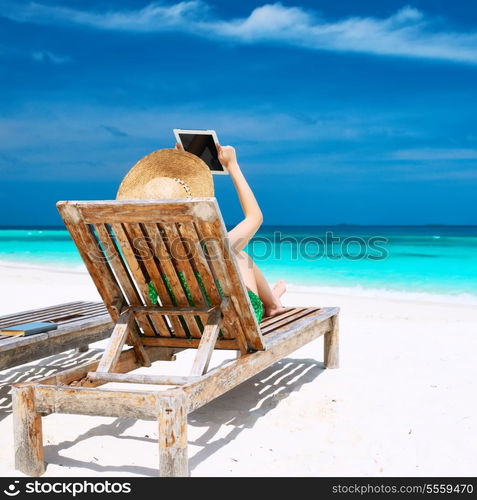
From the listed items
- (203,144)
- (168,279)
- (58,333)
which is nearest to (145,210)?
(168,279)

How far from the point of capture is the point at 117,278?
3.37m

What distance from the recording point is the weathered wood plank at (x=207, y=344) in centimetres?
283

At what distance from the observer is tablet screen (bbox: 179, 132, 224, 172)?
3.34 meters

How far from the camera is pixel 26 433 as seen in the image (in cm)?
262

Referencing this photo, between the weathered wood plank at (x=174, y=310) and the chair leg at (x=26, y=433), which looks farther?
the weathered wood plank at (x=174, y=310)

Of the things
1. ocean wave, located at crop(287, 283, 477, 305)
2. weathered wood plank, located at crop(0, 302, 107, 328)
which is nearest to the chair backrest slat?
weathered wood plank, located at crop(0, 302, 107, 328)

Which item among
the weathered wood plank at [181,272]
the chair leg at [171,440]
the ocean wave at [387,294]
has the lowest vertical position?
the chair leg at [171,440]

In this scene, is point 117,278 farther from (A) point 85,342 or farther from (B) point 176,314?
(A) point 85,342

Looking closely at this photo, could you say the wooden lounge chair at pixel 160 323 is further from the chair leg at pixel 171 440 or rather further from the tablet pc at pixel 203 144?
the tablet pc at pixel 203 144

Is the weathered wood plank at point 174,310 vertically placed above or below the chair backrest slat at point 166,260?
below

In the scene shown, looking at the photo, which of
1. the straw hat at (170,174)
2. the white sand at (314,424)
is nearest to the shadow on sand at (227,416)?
the white sand at (314,424)

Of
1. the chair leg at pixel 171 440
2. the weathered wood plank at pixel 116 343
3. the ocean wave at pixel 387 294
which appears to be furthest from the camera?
the ocean wave at pixel 387 294

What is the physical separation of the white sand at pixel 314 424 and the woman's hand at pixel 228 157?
1.40 m

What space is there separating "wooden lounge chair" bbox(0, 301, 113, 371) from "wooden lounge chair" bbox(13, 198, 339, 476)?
473mm
